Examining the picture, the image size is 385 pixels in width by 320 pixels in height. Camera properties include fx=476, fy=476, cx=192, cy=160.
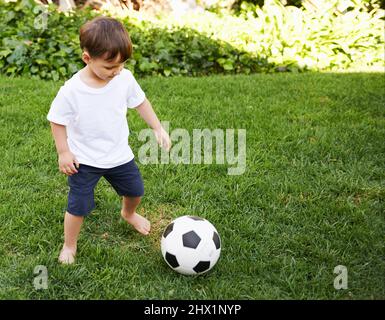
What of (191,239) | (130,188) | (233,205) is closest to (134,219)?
(130,188)

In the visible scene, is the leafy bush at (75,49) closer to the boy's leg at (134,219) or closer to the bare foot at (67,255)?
the boy's leg at (134,219)

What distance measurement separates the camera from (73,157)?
2.34 m

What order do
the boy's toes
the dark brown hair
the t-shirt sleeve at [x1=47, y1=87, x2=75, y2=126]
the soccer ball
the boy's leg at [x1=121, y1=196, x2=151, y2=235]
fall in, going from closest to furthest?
the dark brown hair
the t-shirt sleeve at [x1=47, y1=87, x2=75, y2=126]
the soccer ball
the boy's toes
the boy's leg at [x1=121, y1=196, x2=151, y2=235]

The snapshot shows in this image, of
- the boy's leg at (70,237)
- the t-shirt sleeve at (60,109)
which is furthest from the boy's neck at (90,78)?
the boy's leg at (70,237)

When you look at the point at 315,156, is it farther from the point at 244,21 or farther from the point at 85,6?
the point at 85,6

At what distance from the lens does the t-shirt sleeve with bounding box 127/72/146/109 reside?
2.49m

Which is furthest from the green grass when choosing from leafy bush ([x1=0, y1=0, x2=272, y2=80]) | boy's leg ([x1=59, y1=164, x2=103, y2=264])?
leafy bush ([x1=0, y1=0, x2=272, y2=80])

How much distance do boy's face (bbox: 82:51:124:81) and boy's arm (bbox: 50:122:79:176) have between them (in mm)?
321

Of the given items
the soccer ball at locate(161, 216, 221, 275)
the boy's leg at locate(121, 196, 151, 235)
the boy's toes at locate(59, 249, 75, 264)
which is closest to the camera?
the soccer ball at locate(161, 216, 221, 275)

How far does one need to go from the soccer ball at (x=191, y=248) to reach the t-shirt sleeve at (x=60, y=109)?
0.80 metres

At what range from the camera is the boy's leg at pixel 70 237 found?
2.49m

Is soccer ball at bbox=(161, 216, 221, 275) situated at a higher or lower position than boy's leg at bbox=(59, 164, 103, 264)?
lower

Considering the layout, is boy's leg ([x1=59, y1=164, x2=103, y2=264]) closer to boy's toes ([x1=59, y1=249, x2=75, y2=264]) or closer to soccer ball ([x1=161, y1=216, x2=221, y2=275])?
boy's toes ([x1=59, y1=249, x2=75, y2=264])

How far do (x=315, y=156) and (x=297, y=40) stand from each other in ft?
10.1
